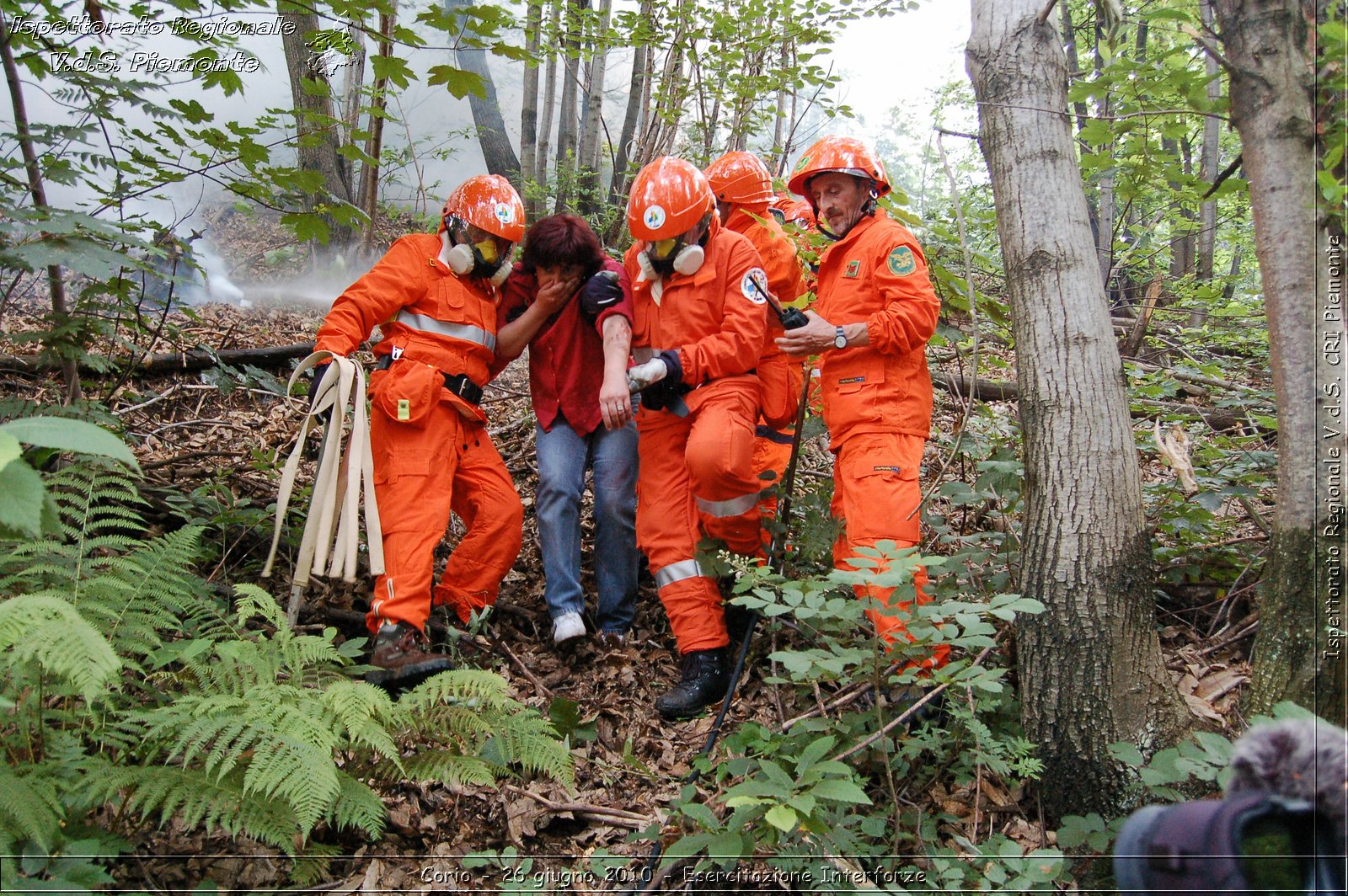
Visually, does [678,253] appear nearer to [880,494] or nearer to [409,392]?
[409,392]

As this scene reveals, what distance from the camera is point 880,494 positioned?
11.3 ft

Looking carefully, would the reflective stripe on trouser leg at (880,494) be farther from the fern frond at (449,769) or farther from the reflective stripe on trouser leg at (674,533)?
the fern frond at (449,769)

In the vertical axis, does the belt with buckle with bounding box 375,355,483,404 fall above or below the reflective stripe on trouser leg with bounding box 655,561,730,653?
above

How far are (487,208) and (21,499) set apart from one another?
9.97 ft

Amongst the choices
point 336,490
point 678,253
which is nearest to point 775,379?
point 678,253

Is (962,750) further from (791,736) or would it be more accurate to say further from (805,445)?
(805,445)

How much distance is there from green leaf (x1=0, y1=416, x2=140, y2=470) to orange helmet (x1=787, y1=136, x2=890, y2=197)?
3179 mm

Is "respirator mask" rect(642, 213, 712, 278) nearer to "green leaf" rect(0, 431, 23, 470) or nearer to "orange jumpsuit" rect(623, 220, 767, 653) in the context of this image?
"orange jumpsuit" rect(623, 220, 767, 653)

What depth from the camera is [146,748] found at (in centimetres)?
262

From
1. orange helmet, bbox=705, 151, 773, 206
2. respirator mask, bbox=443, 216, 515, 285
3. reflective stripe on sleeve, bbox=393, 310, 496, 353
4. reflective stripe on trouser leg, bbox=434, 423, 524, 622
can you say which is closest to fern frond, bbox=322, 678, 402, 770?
reflective stripe on trouser leg, bbox=434, 423, 524, 622

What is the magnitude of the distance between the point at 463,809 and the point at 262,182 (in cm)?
326

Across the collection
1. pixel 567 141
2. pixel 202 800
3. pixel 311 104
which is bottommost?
pixel 202 800

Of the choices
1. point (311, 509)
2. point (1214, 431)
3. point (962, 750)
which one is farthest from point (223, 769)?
point (1214, 431)

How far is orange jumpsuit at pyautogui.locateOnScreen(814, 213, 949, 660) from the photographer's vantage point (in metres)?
3.45
